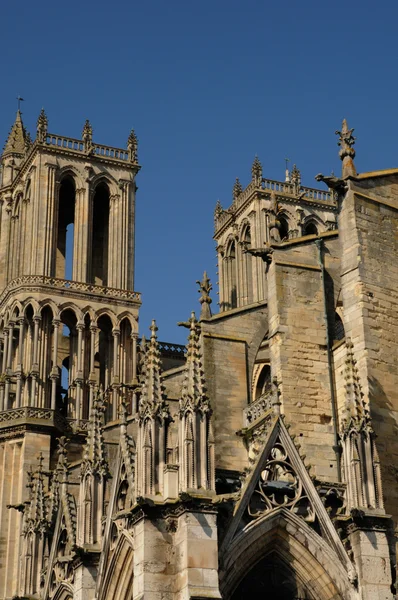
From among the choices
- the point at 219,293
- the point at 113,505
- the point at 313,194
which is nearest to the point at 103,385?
the point at 219,293

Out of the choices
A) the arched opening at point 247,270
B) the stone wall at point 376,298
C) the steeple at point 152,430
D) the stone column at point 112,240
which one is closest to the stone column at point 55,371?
the stone column at point 112,240

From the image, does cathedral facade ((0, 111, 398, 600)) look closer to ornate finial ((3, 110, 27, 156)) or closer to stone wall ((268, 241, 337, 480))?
stone wall ((268, 241, 337, 480))

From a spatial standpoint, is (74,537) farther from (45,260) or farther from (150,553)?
(45,260)

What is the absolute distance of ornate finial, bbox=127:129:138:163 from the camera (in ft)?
172

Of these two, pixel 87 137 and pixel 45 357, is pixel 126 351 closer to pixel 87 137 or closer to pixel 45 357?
pixel 45 357

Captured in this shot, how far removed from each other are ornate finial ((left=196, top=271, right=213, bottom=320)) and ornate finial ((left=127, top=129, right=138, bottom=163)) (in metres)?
24.5

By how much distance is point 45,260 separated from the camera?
158 ft

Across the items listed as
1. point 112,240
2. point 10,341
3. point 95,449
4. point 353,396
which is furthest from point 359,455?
point 112,240

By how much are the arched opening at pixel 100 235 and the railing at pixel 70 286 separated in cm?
128

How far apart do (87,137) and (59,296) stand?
7941mm

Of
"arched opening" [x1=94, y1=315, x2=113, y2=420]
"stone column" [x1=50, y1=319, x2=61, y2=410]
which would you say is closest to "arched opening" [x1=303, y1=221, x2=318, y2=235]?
"arched opening" [x1=94, y1=315, x2=113, y2=420]

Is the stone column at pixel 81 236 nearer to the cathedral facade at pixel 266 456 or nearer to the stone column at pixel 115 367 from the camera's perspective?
the stone column at pixel 115 367

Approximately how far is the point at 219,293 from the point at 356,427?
33.2 m

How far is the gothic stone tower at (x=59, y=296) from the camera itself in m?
42.3
